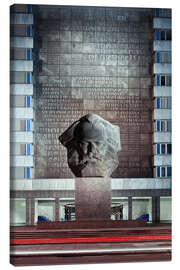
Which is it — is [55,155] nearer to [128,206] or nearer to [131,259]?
[128,206]

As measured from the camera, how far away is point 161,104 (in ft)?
42.9

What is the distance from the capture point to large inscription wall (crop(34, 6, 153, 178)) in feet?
40.0

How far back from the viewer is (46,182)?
13078 mm

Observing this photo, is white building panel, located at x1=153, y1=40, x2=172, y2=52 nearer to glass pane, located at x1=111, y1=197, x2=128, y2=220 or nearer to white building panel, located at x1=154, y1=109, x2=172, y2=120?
white building panel, located at x1=154, y1=109, x2=172, y2=120

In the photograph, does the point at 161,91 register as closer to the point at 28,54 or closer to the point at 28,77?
the point at 28,77

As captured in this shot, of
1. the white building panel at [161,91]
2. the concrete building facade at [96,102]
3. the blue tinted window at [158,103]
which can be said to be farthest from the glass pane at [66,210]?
the white building panel at [161,91]

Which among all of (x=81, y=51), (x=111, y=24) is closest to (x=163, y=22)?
(x=111, y=24)

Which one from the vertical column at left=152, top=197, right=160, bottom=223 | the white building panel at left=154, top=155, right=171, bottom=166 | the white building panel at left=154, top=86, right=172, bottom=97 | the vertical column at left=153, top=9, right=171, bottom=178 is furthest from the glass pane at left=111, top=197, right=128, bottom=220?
the white building panel at left=154, top=86, right=172, bottom=97

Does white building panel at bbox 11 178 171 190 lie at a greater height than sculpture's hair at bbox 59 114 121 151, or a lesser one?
lesser

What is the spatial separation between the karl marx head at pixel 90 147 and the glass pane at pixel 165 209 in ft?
10.6

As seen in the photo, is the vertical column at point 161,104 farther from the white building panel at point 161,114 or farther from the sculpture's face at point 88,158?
the sculpture's face at point 88,158

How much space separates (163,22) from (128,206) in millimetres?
4995

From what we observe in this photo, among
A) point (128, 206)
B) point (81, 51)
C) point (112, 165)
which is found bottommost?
point (128, 206)

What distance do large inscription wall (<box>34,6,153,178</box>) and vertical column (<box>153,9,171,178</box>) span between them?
29cm
